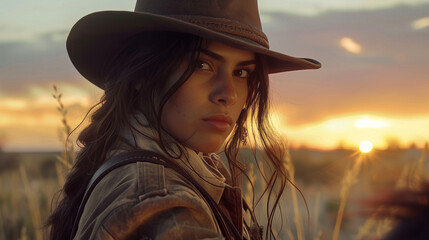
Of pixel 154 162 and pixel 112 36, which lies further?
pixel 112 36

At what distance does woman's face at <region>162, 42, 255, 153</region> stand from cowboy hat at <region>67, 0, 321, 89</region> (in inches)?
4.2

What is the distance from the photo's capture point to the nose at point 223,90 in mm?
2193

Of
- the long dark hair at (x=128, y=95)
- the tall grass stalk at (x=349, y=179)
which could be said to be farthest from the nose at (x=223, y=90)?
the tall grass stalk at (x=349, y=179)

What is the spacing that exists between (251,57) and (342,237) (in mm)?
10782

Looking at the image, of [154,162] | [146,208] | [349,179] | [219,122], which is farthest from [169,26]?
[349,179]

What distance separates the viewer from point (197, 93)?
218 cm

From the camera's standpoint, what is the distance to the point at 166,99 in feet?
6.98

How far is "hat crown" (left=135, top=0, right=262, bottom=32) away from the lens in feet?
7.61

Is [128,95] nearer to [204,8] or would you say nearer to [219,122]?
[219,122]

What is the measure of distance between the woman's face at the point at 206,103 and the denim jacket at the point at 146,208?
33cm

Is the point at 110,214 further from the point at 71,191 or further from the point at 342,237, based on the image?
the point at 342,237

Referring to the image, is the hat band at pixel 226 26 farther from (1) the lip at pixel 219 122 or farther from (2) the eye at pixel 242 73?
(1) the lip at pixel 219 122

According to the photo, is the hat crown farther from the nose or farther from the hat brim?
the nose

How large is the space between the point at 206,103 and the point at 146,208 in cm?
67
